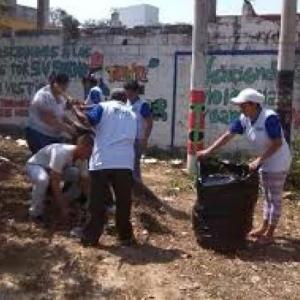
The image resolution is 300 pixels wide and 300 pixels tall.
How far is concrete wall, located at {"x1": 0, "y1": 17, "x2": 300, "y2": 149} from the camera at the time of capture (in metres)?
13.1

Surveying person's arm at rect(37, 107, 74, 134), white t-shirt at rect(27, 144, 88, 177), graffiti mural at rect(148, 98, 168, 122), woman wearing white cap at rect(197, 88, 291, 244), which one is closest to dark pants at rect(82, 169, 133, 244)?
white t-shirt at rect(27, 144, 88, 177)

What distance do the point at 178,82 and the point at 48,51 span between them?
3.52 meters

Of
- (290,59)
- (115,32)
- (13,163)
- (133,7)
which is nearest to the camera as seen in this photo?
(290,59)

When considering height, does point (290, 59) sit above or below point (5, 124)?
above

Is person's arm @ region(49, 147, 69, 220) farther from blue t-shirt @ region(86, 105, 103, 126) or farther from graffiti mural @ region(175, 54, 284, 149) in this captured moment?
graffiti mural @ region(175, 54, 284, 149)

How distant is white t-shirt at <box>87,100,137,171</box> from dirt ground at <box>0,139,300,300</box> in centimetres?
80

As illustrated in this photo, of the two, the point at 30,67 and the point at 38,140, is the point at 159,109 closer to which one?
the point at 30,67

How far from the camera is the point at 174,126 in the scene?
1406cm

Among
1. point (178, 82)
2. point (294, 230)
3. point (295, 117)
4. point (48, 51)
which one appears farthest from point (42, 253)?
point (48, 51)

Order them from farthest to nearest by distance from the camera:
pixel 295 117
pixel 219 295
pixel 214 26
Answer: pixel 214 26, pixel 295 117, pixel 219 295

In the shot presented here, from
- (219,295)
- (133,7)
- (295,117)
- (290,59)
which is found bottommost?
(219,295)

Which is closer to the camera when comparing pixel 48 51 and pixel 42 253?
pixel 42 253

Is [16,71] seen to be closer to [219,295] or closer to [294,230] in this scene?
[294,230]

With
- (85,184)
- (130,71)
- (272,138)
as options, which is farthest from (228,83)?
(272,138)
